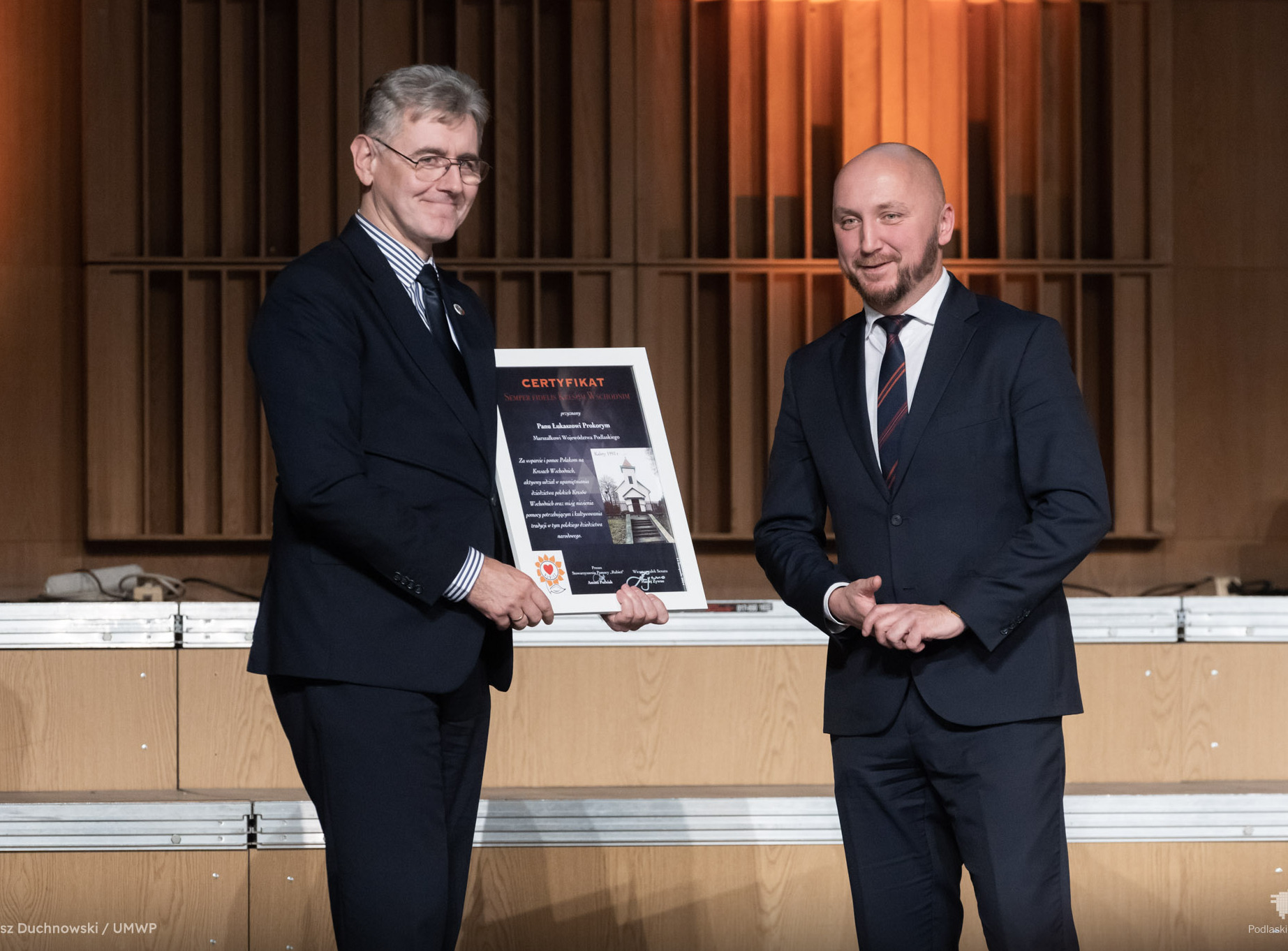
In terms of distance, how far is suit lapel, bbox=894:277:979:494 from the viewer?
2035mm

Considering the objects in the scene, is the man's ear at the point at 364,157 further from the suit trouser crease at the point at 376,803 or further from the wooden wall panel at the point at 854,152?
the wooden wall panel at the point at 854,152

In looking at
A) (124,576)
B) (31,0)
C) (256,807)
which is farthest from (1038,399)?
(31,0)

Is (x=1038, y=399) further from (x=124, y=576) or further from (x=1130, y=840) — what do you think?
(x=124, y=576)

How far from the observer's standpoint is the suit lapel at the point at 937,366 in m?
2.04

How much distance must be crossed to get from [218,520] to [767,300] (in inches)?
91.1

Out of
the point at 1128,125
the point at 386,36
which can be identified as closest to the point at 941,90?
the point at 1128,125

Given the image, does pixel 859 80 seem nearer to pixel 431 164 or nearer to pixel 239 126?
pixel 239 126

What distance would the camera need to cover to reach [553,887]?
9.88 feet

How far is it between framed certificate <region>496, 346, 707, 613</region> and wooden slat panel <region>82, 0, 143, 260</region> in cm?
334

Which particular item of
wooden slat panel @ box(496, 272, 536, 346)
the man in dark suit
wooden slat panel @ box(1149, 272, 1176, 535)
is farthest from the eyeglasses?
wooden slat panel @ box(1149, 272, 1176, 535)

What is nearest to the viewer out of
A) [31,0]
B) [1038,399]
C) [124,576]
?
[1038,399]

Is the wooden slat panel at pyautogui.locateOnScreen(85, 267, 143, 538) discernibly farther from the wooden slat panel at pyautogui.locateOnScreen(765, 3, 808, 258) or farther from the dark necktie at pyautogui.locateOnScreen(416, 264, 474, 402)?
the dark necktie at pyautogui.locateOnScreen(416, 264, 474, 402)

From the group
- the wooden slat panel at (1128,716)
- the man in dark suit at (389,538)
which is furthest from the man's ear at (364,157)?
the wooden slat panel at (1128,716)

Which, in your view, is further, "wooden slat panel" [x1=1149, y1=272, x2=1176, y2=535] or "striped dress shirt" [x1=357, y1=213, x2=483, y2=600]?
"wooden slat panel" [x1=1149, y1=272, x2=1176, y2=535]
